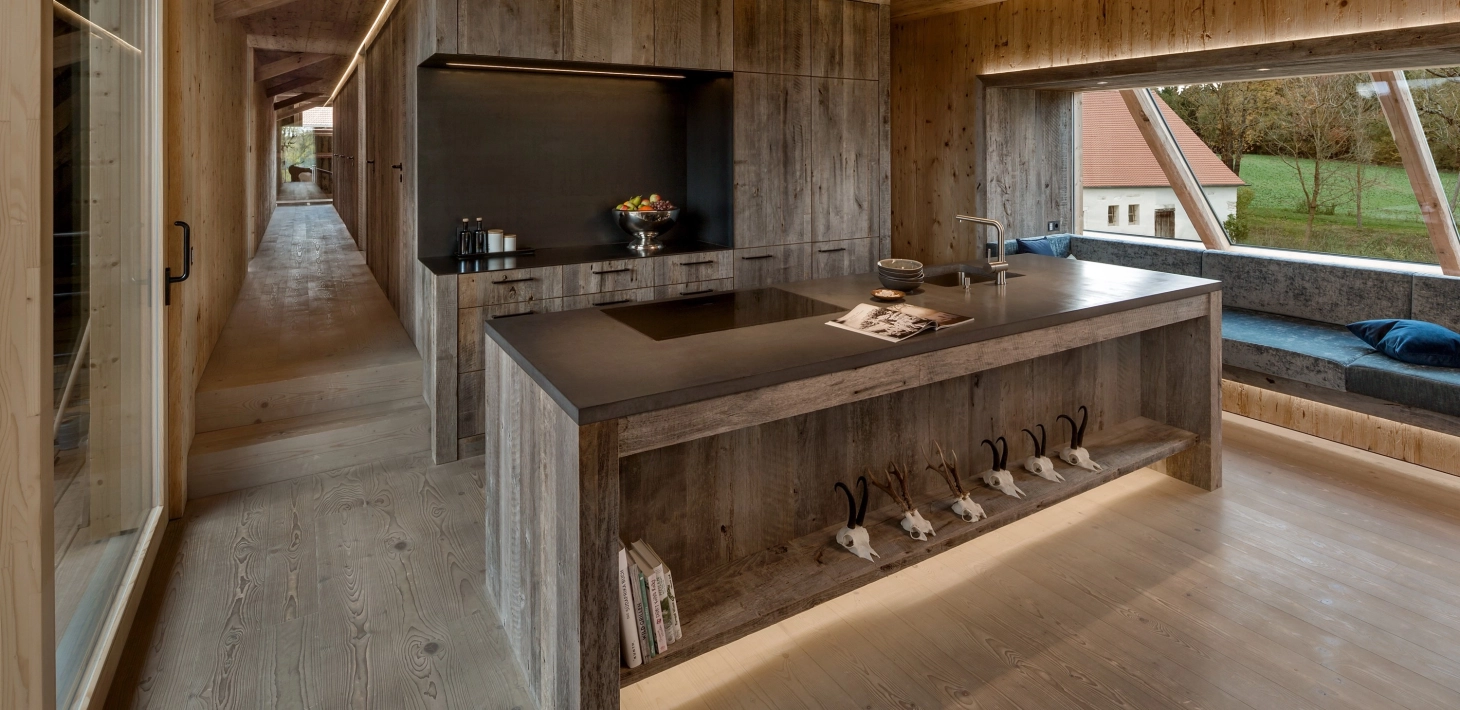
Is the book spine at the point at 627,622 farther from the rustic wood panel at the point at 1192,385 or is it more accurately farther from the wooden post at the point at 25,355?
the rustic wood panel at the point at 1192,385

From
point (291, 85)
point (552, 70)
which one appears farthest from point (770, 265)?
point (291, 85)

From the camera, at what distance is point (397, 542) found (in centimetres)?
272

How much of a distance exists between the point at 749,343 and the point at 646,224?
2.14 metres

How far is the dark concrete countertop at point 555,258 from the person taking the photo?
350 centimetres

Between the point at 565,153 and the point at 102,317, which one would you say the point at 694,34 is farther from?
the point at 102,317

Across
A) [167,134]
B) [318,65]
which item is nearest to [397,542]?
[167,134]

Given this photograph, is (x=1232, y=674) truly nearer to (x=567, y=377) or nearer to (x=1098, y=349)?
(x=1098, y=349)

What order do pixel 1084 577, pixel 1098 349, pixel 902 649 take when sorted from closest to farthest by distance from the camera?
pixel 902 649 < pixel 1084 577 < pixel 1098 349

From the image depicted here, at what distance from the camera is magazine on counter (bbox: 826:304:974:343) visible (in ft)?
7.08

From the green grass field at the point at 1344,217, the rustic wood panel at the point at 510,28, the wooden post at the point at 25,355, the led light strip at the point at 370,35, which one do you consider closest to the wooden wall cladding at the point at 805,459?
the wooden post at the point at 25,355

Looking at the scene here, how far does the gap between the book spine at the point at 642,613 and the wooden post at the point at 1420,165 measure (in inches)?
179

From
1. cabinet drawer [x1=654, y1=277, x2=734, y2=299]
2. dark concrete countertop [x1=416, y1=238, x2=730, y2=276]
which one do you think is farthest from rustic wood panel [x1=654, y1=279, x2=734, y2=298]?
dark concrete countertop [x1=416, y1=238, x2=730, y2=276]

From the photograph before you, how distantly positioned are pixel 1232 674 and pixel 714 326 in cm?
169

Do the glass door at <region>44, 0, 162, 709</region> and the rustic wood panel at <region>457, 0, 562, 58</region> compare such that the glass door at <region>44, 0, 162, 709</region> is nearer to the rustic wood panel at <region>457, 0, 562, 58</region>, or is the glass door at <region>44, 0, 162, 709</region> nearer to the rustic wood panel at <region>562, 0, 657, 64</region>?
the rustic wood panel at <region>457, 0, 562, 58</region>
